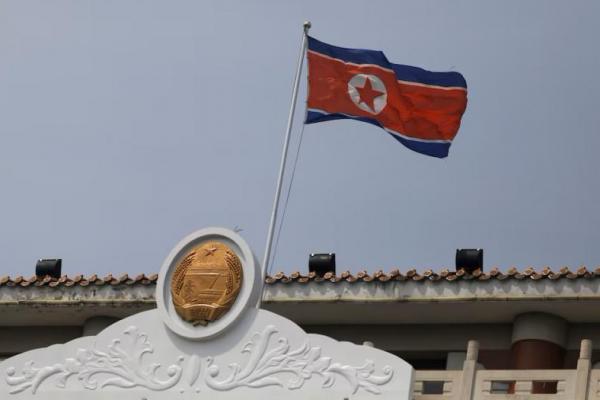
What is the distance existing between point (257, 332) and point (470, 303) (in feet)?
11.1

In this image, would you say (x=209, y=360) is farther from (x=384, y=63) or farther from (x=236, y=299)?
(x=384, y=63)

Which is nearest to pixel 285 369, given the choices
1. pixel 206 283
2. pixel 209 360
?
pixel 209 360

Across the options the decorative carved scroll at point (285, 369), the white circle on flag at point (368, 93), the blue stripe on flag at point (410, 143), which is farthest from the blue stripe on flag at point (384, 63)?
the decorative carved scroll at point (285, 369)

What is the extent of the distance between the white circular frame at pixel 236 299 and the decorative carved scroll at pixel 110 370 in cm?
34

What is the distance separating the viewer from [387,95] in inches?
1023

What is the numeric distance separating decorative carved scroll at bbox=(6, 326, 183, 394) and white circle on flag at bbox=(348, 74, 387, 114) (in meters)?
4.44

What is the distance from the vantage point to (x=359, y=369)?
22219 millimetres

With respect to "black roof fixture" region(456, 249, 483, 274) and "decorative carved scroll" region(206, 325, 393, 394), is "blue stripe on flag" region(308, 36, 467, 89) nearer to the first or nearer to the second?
"black roof fixture" region(456, 249, 483, 274)

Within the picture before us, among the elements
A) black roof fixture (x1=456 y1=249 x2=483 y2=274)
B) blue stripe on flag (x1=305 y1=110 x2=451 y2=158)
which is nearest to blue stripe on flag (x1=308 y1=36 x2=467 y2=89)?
blue stripe on flag (x1=305 y1=110 x2=451 y2=158)

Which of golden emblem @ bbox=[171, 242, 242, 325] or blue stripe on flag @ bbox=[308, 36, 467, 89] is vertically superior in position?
blue stripe on flag @ bbox=[308, 36, 467, 89]

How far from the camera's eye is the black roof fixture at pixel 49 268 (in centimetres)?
2681

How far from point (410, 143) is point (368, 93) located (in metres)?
0.79

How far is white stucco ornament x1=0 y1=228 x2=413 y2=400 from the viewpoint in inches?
877

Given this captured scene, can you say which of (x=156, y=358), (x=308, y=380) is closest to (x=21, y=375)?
(x=156, y=358)
